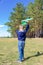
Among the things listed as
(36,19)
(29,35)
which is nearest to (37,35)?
(29,35)

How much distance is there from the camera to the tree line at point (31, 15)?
46287 millimetres

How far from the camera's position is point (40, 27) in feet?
158

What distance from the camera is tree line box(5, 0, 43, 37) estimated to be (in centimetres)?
4629

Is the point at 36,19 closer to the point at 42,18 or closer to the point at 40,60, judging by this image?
the point at 42,18

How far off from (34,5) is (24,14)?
4.72 metres

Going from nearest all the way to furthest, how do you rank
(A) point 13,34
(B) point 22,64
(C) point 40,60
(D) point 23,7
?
(B) point 22,64 < (C) point 40,60 < (D) point 23,7 < (A) point 13,34

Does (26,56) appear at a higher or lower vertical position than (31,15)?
lower

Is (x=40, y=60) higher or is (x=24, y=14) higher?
(x=24, y=14)

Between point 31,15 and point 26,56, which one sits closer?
point 26,56

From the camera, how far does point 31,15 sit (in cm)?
4678

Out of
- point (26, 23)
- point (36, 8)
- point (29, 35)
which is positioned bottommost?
point (29, 35)

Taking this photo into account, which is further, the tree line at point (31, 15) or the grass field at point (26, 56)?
the tree line at point (31, 15)

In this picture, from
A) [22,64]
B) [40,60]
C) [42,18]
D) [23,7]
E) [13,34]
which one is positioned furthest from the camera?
[13,34]

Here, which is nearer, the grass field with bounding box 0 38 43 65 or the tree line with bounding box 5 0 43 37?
the grass field with bounding box 0 38 43 65
